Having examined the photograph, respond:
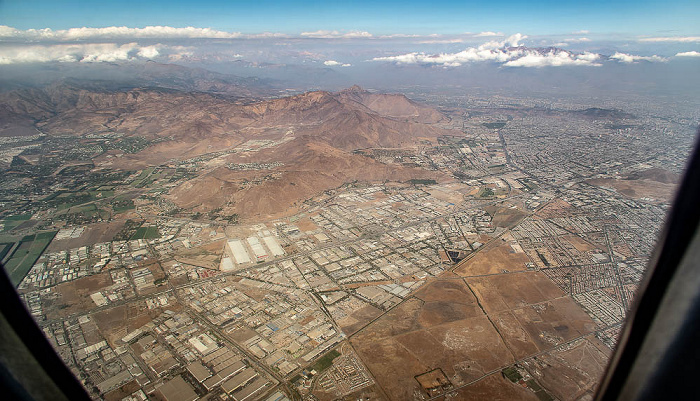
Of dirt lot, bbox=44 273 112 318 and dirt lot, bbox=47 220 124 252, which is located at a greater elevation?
dirt lot, bbox=47 220 124 252

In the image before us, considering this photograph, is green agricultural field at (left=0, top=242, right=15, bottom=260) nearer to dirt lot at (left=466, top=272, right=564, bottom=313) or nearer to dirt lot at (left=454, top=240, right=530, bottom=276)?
dirt lot at (left=454, top=240, right=530, bottom=276)

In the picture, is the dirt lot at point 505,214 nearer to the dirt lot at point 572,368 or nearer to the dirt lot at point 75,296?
the dirt lot at point 572,368

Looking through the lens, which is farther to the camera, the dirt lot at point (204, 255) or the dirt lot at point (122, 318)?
the dirt lot at point (204, 255)

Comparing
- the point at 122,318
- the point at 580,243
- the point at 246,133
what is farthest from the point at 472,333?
the point at 246,133

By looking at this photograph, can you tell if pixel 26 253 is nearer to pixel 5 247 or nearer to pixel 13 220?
pixel 5 247


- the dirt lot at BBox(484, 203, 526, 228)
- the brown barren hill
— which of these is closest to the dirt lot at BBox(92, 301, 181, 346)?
the brown barren hill

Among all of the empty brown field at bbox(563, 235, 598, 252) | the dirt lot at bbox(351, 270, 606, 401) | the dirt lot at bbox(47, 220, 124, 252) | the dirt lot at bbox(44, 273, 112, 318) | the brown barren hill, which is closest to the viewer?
the dirt lot at bbox(351, 270, 606, 401)

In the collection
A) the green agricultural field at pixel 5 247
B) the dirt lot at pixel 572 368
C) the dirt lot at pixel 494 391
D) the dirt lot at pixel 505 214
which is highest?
the green agricultural field at pixel 5 247

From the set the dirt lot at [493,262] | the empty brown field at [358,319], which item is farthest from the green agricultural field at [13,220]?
the dirt lot at [493,262]
